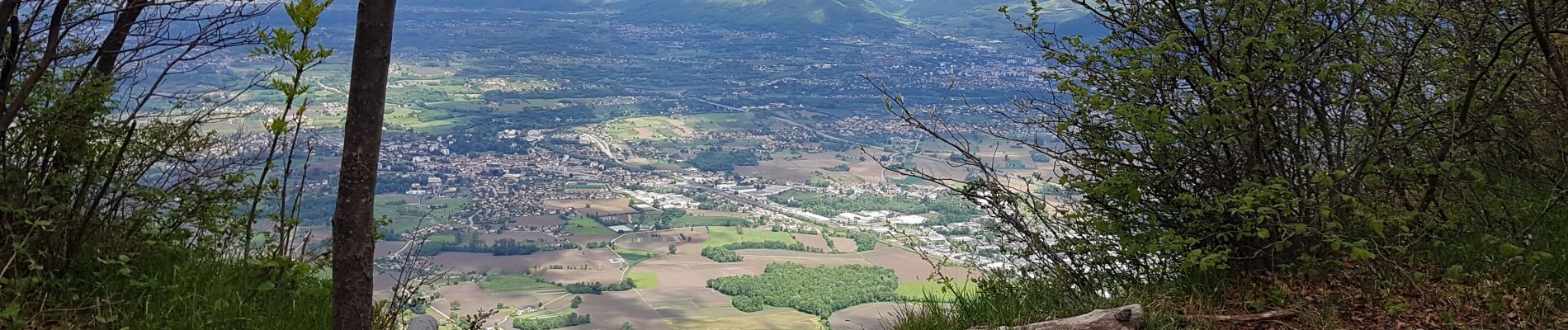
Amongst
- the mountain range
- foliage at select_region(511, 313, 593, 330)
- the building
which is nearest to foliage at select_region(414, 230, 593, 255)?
foliage at select_region(511, 313, 593, 330)

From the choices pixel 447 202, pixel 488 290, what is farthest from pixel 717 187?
pixel 488 290

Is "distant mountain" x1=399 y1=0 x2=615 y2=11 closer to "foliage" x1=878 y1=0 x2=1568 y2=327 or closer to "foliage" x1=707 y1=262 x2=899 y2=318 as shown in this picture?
"foliage" x1=707 y1=262 x2=899 y2=318

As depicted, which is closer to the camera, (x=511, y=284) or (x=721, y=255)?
(x=511, y=284)

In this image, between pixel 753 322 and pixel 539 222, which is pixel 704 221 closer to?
pixel 539 222

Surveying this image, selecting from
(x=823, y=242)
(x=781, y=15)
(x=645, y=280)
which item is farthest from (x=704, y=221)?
(x=781, y=15)

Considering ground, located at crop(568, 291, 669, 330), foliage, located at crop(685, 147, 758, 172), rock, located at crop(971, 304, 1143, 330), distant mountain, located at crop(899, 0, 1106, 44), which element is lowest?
ground, located at crop(568, 291, 669, 330)

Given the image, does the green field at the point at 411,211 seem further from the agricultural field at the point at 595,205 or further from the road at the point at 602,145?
the road at the point at 602,145
